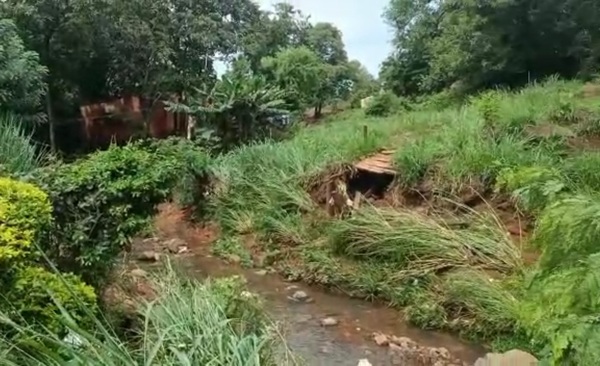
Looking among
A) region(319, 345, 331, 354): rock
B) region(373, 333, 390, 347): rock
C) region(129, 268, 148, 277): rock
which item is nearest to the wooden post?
region(373, 333, 390, 347): rock

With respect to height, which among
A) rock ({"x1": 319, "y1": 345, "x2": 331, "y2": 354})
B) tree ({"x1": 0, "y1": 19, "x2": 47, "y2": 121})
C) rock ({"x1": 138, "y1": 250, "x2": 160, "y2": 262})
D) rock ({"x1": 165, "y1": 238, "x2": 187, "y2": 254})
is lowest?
rock ({"x1": 165, "y1": 238, "x2": 187, "y2": 254})

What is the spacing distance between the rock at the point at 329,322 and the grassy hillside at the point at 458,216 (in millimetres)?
637

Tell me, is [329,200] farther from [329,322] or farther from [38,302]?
[38,302]

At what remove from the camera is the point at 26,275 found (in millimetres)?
3064

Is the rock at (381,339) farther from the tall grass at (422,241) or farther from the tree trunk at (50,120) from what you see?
the tree trunk at (50,120)

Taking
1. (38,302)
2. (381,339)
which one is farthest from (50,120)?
(38,302)

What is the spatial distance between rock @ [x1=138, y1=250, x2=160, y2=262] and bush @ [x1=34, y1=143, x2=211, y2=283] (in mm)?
2991

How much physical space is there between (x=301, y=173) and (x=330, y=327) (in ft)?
10.5

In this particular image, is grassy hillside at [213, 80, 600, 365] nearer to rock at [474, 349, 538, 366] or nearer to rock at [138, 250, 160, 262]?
rock at [474, 349, 538, 366]

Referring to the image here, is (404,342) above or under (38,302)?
under

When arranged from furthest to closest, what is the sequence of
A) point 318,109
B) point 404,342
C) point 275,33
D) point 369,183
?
1. point 275,33
2. point 318,109
3. point 369,183
4. point 404,342

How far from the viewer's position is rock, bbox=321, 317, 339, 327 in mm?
5644

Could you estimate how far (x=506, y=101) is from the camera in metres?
9.18

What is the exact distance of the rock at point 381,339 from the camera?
5.14 meters
